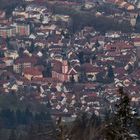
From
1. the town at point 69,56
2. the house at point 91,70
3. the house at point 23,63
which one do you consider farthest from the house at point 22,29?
the house at point 91,70

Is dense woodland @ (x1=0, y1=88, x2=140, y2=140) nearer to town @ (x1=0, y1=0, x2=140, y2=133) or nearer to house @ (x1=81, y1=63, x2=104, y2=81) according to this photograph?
town @ (x1=0, y1=0, x2=140, y2=133)

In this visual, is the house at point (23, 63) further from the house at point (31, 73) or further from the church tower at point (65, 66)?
the church tower at point (65, 66)

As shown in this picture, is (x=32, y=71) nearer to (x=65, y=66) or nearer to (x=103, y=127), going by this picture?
(x=65, y=66)

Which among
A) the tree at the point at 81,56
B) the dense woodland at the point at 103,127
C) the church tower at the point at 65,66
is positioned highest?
the dense woodland at the point at 103,127

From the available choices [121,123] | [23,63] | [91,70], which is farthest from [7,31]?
[121,123]

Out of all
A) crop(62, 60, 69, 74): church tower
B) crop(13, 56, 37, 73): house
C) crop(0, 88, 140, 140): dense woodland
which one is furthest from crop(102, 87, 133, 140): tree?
crop(13, 56, 37, 73): house

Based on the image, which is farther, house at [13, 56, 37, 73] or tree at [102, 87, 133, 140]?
house at [13, 56, 37, 73]
